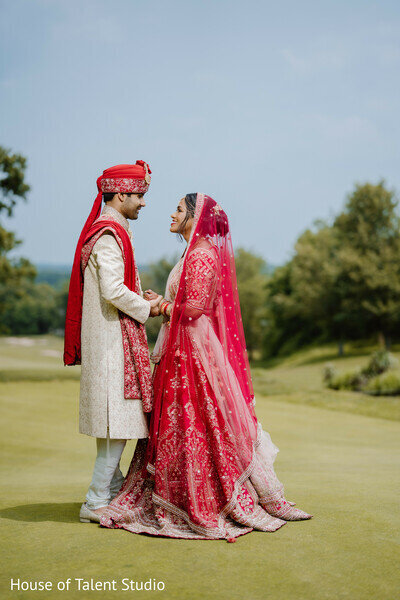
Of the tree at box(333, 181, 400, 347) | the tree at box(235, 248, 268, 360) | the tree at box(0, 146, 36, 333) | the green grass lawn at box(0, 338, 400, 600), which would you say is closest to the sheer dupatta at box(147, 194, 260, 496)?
the green grass lawn at box(0, 338, 400, 600)

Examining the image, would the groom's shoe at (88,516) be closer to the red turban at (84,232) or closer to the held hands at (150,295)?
the red turban at (84,232)

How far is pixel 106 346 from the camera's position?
389 cm

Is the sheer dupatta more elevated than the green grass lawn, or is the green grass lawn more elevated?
the sheer dupatta

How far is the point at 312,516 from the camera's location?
4.02 m

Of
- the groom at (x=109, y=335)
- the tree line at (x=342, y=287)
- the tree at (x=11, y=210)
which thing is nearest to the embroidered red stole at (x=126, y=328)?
the groom at (x=109, y=335)

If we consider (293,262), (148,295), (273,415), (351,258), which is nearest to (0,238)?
(273,415)

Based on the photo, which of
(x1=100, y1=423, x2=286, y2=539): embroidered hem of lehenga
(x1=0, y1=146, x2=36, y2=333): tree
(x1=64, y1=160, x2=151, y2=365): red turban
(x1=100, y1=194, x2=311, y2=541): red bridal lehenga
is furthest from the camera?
(x1=0, y1=146, x2=36, y2=333): tree

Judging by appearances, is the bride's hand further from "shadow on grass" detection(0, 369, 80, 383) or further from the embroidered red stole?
"shadow on grass" detection(0, 369, 80, 383)

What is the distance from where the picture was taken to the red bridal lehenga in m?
3.75

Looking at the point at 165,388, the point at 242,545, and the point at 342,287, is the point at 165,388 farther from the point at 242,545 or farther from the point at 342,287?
the point at 342,287

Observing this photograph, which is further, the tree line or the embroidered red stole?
the tree line

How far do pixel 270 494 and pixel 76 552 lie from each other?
125cm

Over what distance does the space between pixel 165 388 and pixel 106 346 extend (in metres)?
0.44

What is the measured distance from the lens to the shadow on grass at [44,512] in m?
3.98
